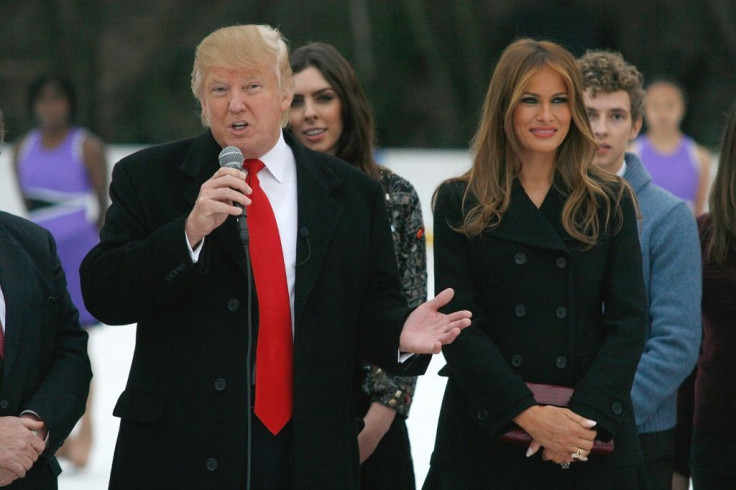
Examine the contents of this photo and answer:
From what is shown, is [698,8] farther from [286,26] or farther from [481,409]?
[481,409]

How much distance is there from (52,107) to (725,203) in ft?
14.7

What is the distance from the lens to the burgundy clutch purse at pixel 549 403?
302 cm

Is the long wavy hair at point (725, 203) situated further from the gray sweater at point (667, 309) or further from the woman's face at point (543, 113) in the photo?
the woman's face at point (543, 113)

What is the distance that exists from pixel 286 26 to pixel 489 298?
10.6 m

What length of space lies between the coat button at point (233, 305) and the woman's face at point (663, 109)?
21.7 feet

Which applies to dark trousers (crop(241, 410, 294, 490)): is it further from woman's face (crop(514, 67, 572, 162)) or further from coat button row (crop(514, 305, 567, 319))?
woman's face (crop(514, 67, 572, 162))

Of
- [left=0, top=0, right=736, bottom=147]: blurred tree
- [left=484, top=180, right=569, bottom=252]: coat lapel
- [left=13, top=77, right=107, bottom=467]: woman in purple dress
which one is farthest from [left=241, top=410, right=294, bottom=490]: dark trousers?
[left=0, top=0, right=736, bottom=147]: blurred tree

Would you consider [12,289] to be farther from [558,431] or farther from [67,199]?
[67,199]

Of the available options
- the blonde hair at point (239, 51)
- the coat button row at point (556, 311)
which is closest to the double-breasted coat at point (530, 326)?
the coat button row at point (556, 311)

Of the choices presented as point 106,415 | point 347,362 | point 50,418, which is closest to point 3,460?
point 50,418

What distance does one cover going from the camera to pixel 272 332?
9.08 feet

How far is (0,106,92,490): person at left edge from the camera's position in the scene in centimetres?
287

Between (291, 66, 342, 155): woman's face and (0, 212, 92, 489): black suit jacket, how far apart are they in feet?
3.12

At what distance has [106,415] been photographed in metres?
6.89
